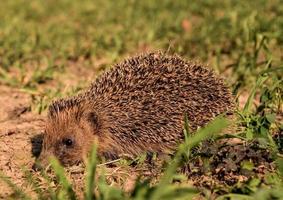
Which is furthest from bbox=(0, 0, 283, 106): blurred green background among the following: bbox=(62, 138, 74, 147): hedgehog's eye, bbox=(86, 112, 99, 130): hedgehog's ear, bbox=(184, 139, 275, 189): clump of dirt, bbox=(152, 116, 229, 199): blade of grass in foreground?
bbox=(152, 116, 229, 199): blade of grass in foreground

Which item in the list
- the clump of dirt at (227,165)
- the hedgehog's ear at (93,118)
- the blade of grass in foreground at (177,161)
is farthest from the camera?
the hedgehog's ear at (93,118)

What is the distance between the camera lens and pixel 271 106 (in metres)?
5.45

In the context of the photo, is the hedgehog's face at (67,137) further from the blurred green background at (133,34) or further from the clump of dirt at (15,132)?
the blurred green background at (133,34)

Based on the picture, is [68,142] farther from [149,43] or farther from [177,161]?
[149,43]

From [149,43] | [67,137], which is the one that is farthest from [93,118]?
[149,43]

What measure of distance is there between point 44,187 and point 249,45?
14.3 feet

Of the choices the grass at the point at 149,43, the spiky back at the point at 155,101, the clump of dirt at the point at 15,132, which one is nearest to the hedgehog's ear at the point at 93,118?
the spiky back at the point at 155,101

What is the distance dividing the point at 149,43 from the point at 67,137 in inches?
145

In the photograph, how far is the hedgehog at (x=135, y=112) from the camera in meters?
4.75

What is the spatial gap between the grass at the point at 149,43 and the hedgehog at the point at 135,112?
0.40 m

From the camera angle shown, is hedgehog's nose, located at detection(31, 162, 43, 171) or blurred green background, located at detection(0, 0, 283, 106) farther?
blurred green background, located at detection(0, 0, 283, 106)

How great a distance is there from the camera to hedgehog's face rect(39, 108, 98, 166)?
185 inches

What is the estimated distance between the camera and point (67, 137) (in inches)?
186

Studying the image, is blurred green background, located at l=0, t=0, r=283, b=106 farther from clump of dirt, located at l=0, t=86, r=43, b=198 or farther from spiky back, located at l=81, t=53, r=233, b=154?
spiky back, located at l=81, t=53, r=233, b=154
